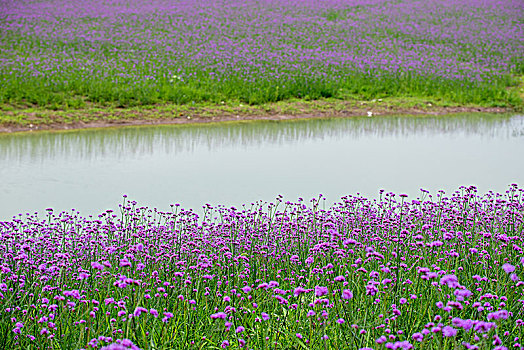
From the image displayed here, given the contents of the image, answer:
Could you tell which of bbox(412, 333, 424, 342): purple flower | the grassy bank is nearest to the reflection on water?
the grassy bank

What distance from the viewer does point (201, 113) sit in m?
14.2

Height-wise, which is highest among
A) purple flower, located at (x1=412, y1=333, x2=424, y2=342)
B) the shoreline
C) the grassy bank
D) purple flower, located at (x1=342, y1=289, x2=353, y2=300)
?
the grassy bank

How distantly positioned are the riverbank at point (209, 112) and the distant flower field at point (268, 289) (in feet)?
28.2

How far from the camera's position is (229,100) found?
49.9 feet

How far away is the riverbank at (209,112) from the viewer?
12.6 meters

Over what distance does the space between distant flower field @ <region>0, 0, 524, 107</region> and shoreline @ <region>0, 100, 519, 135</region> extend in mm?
562

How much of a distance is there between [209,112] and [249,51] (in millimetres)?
6071

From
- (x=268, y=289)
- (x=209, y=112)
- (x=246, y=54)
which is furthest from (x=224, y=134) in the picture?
(x=268, y=289)

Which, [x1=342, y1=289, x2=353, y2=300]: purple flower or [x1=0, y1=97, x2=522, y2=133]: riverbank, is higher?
[x1=0, y1=97, x2=522, y2=133]: riverbank

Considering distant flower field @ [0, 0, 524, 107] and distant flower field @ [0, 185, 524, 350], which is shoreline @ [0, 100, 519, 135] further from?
distant flower field @ [0, 185, 524, 350]

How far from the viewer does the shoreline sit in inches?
495

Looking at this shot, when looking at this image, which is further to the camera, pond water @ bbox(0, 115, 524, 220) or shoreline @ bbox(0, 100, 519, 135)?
shoreline @ bbox(0, 100, 519, 135)

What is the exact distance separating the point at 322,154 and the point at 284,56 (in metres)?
10.1

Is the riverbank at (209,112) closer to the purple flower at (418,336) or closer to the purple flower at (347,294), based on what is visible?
the purple flower at (347,294)
